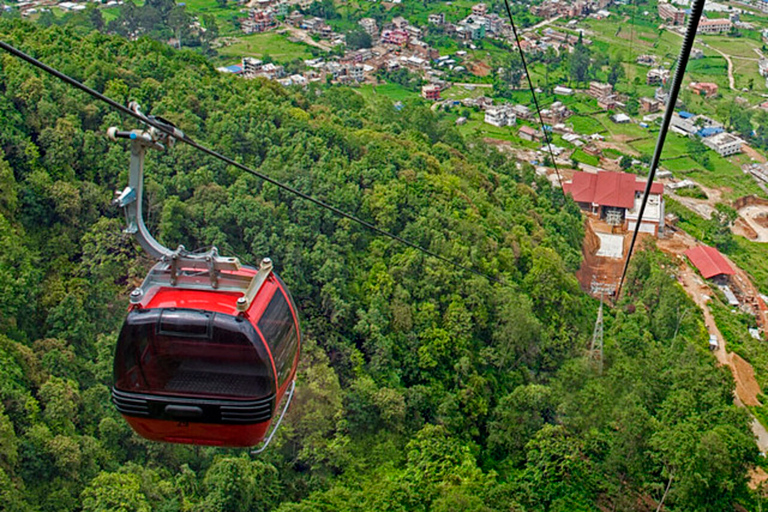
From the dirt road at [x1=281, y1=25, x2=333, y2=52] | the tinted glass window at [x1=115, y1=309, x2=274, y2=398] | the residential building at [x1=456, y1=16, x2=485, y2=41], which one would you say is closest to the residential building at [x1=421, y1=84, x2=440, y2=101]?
the dirt road at [x1=281, y1=25, x2=333, y2=52]

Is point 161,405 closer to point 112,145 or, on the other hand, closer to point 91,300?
point 91,300

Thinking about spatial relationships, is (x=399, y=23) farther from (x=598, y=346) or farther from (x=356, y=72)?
(x=598, y=346)

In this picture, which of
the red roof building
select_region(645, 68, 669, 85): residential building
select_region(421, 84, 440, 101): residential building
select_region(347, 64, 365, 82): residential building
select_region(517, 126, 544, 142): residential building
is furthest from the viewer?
select_region(645, 68, 669, 85): residential building

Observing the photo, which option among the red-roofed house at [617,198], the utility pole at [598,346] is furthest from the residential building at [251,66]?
the utility pole at [598,346]

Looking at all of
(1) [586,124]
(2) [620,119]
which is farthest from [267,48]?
(2) [620,119]

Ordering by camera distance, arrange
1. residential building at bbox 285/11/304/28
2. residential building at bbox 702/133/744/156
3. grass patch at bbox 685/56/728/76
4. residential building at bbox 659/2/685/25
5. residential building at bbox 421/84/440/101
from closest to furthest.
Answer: residential building at bbox 702/133/744/156, residential building at bbox 421/84/440/101, grass patch at bbox 685/56/728/76, residential building at bbox 285/11/304/28, residential building at bbox 659/2/685/25

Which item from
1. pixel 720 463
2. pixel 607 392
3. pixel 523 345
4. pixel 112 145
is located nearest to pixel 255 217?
pixel 112 145

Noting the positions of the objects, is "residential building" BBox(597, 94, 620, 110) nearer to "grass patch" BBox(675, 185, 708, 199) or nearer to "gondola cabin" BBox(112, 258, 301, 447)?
"grass patch" BBox(675, 185, 708, 199)
